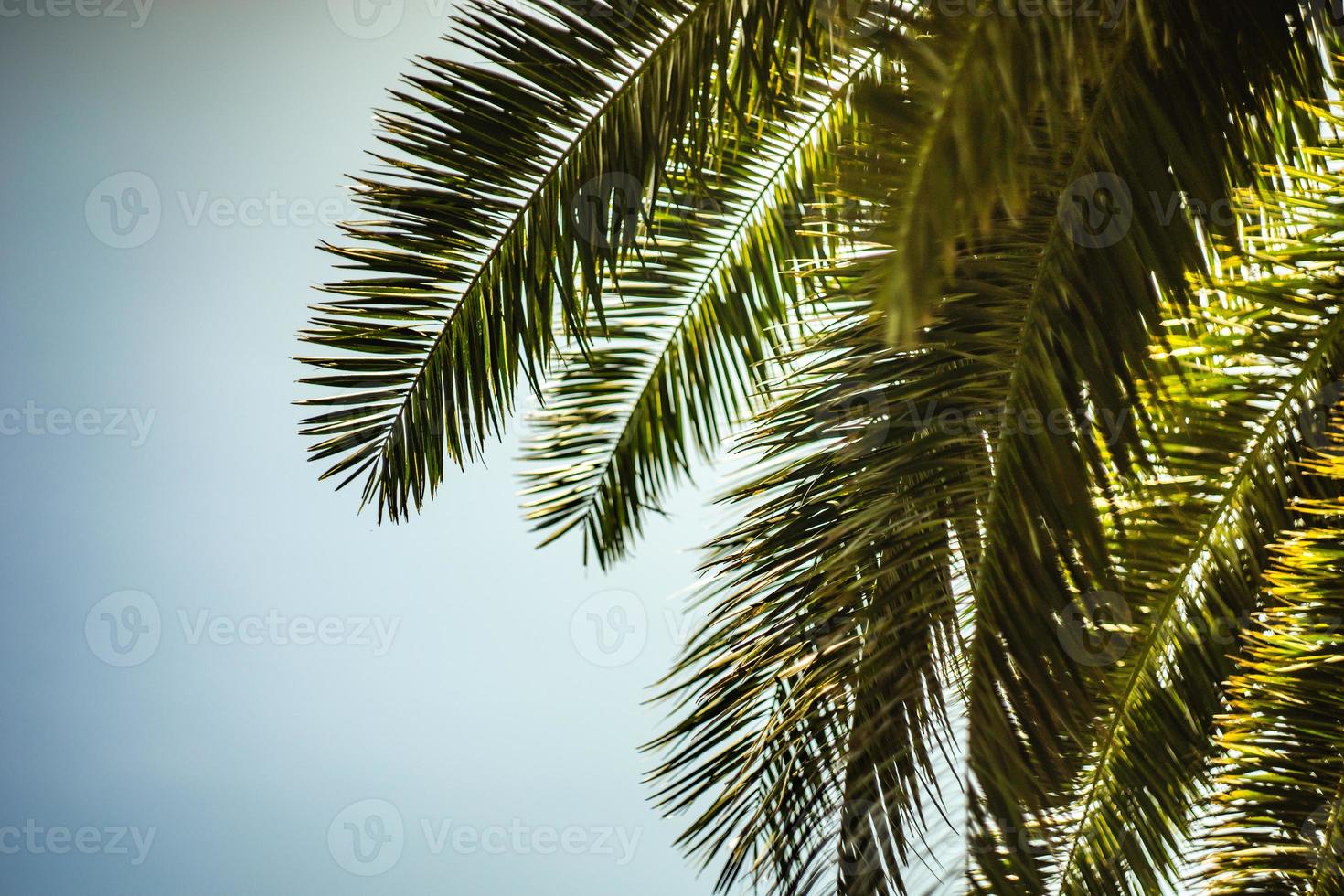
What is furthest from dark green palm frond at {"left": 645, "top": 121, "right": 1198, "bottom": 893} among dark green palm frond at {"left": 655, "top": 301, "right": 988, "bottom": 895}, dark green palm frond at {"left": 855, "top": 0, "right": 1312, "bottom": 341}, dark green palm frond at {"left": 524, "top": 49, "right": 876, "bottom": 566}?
dark green palm frond at {"left": 524, "top": 49, "right": 876, "bottom": 566}

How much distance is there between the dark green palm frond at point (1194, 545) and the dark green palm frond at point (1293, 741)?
152 mm

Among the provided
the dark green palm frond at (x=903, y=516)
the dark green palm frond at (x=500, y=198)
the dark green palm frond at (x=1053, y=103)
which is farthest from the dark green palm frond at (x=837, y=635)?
the dark green palm frond at (x=500, y=198)

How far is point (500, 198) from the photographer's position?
2.38m

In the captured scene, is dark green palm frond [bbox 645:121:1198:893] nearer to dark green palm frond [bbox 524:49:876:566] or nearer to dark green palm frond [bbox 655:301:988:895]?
dark green palm frond [bbox 655:301:988:895]

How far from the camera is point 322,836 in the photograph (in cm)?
1177

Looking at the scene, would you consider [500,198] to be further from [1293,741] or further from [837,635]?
[1293,741]

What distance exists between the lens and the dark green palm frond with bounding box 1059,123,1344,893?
2.45m

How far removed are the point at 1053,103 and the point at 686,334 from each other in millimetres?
1939

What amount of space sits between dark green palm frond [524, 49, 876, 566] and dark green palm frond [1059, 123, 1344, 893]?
117cm

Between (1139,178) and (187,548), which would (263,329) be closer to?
(187,548)

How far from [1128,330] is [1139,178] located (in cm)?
30

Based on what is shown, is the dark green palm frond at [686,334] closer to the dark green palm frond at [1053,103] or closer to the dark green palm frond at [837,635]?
the dark green palm frond at [837,635]

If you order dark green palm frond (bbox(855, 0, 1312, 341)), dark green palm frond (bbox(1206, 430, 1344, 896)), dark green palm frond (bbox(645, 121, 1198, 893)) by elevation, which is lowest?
dark green palm frond (bbox(1206, 430, 1344, 896))

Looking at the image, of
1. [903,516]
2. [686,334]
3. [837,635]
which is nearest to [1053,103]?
[903,516]
